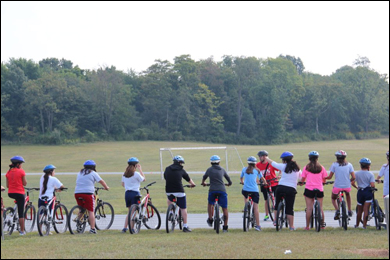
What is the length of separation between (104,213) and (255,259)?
21.2 ft

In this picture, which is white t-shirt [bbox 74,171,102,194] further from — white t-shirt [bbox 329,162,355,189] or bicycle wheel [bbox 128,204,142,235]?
white t-shirt [bbox 329,162,355,189]

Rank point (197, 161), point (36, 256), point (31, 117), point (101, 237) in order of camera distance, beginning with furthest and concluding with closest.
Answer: point (31, 117), point (197, 161), point (101, 237), point (36, 256)

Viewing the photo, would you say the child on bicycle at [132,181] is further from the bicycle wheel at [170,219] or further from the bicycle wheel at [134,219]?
the bicycle wheel at [170,219]

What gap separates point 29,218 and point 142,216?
10.5ft

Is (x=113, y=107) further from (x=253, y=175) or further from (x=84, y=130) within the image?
(x=253, y=175)

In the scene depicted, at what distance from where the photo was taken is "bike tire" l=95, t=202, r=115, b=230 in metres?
14.0

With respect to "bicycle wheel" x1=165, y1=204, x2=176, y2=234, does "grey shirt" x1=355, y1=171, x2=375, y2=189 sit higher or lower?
higher

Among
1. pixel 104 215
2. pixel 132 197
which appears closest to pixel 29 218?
pixel 104 215

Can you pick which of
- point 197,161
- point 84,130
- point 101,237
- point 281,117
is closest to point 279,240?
point 101,237

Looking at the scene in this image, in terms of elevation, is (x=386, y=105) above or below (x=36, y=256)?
above

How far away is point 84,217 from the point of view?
13289 mm

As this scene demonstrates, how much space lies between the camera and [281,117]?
93.4m

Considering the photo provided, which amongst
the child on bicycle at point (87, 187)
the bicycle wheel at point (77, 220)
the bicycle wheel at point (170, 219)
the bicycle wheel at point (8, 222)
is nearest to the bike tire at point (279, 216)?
the bicycle wheel at point (170, 219)

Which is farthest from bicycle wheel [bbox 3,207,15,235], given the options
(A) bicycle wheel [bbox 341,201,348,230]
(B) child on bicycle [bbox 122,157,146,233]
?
(A) bicycle wheel [bbox 341,201,348,230]
